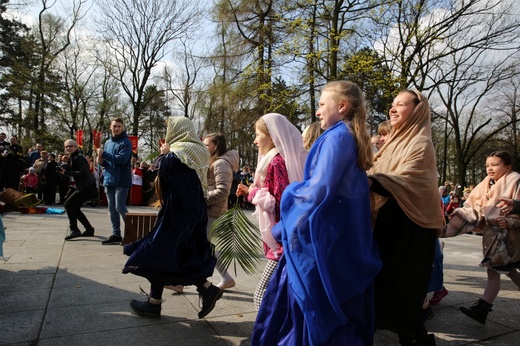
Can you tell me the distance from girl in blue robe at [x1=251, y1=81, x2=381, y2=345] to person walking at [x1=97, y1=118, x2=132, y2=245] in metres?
4.64

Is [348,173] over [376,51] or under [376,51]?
under

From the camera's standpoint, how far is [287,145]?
9.86 feet

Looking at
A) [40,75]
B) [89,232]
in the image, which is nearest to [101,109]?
[40,75]

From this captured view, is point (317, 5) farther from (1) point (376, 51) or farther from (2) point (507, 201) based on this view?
(2) point (507, 201)

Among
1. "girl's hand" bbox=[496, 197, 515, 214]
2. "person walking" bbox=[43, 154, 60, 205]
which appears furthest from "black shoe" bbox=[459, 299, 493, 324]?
"person walking" bbox=[43, 154, 60, 205]

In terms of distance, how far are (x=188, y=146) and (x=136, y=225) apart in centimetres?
323

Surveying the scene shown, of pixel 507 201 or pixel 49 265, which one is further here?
pixel 49 265

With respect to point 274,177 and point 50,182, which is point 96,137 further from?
point 274,177

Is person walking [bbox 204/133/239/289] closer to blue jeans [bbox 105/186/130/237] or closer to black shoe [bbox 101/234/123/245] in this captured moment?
blue jeans [bbox 105/186/130/237]

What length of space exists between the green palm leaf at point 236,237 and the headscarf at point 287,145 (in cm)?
39

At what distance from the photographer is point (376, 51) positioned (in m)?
16.3

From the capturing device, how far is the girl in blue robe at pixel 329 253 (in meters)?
2.09

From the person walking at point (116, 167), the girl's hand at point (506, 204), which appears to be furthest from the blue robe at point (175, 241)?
the person walking at point (116, 167)

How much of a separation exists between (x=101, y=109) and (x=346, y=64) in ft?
84.5
